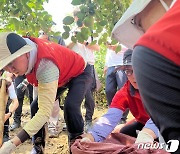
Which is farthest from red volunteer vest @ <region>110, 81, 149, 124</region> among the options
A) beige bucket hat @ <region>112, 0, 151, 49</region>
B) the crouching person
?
beige bucket hat @ <region>112, 0, 151, 49</region>

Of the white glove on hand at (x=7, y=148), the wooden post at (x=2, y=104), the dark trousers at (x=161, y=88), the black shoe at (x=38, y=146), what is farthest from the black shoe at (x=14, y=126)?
the dark trousers at (x=161, y=88)

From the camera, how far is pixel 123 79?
468 centimetres

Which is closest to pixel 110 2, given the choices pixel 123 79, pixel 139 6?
pixel 139 6

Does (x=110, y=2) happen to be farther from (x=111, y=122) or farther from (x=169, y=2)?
(x=169, y=2)

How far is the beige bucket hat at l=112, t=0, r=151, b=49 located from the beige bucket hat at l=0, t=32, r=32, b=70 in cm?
153

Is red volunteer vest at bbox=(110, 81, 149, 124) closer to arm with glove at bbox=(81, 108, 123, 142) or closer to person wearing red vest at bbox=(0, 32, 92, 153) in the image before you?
arm with glove at bbox=(81, 108, 123, 142)

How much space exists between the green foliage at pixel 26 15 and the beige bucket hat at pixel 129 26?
1503 mm

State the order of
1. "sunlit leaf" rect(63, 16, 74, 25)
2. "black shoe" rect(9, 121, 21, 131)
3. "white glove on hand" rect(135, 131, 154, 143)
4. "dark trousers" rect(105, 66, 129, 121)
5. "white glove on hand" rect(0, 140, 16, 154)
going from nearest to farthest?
"sunlit leaf" rect(63, 16, 74, 25) < "white glove on hand" rect(135, 131, 154, 143) < "white glove on hand" rect(0, 140, 16, 154) < "dark trousers" rect(105, 66, 129, 121) < "black shoe" rect(9, 121, 21, 131)

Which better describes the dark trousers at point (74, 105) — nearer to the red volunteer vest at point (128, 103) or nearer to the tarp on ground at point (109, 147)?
the red volunteer vest at point (128, 103)

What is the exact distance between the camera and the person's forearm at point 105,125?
249 cm

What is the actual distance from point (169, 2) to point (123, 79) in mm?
3889

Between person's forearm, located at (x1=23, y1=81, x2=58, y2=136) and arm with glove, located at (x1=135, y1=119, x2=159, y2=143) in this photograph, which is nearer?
arm with glove, located at (x1=135, y1=119, x2=159, y2=143)

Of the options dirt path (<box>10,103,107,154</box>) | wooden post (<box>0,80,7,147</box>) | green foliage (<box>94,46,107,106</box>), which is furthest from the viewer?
green foliage (<box>94,46,107,106</box>)

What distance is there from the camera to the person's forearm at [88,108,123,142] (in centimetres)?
249
